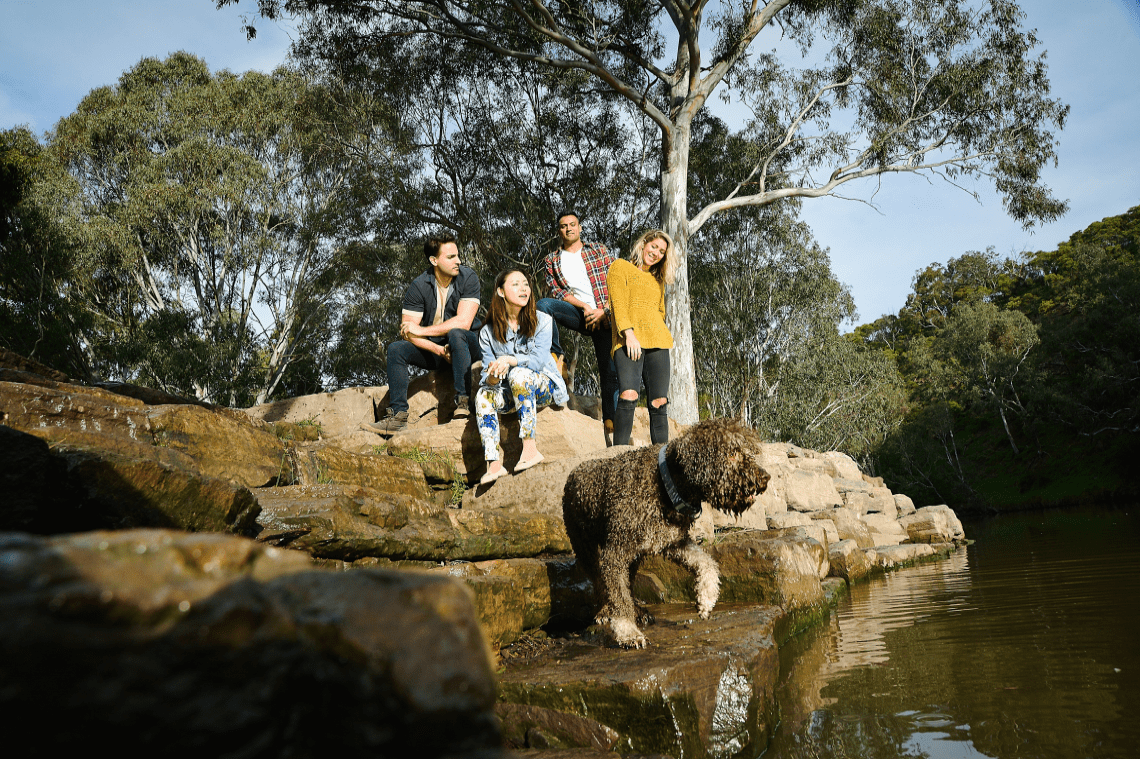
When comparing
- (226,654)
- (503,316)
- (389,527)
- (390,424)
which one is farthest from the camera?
(390,424)

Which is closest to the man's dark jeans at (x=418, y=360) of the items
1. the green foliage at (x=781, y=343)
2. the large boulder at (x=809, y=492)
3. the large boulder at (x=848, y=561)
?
the large boulder at (x=848, y=561)

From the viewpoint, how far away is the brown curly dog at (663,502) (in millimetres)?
3266

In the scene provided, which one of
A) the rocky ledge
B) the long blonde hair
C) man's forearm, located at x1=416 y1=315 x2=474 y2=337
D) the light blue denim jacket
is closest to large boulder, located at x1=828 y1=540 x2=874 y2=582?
the rocky ledge

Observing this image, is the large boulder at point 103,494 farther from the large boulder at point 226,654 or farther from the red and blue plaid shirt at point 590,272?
the red and blue plaid shirt at point 590,272

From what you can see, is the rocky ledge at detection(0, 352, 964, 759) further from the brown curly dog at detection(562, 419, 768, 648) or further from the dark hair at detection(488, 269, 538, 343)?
the dark hair at detection(488, 269, 538, 343)

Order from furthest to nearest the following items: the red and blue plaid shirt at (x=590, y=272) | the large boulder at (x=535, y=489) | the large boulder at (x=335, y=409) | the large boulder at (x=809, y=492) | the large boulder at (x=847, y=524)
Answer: the large boulder at (x=847, y=524) < the large boulder at (x=809, y=492) < the large boulder at (x=335, y=409) < the red and blue plaid shirt at (x=590, y=272) < the large boulder at (x=535, y=489)

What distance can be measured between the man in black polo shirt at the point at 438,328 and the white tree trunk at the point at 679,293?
13.8ft

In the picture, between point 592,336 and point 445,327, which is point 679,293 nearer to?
point 592,336

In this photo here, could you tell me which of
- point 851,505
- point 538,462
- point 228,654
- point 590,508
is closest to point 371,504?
point 590,508

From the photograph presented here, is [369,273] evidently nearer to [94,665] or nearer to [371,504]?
[371,504]

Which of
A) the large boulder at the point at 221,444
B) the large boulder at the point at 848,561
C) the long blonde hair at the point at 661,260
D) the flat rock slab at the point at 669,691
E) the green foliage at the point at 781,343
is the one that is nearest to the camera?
the flat rock slab at the point at 669,691

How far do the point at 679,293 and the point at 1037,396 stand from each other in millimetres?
29394

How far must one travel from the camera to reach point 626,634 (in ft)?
10.3

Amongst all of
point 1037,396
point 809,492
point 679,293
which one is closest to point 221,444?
point 809,492
